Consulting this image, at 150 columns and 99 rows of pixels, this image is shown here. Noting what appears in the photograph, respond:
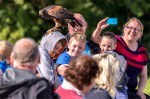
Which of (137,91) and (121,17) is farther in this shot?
(121,17)

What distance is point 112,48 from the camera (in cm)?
712

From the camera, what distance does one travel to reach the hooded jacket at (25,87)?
492 centimetres

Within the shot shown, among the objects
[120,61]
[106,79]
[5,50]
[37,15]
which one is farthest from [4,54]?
[37,15]

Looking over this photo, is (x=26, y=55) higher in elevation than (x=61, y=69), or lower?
higher

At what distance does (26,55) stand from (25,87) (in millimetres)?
259

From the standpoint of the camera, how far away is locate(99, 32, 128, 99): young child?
22.5 feet

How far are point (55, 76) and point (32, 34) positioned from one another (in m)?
12.5

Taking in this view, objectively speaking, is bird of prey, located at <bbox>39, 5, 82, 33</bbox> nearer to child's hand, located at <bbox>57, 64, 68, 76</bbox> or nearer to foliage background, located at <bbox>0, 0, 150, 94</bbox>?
child's hand, located at <bbox>57, 64, 68, 76</bbox>

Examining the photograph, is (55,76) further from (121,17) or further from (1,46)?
(121,17)

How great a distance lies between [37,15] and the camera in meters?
19.3

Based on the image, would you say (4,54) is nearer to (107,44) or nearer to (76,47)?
(76,47)

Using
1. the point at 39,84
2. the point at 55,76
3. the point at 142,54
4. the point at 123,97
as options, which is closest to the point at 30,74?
the point at 39,84

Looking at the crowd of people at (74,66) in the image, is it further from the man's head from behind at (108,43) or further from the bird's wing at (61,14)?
the bird's wing at (61,14)

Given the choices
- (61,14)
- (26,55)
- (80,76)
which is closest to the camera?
(26,55)
